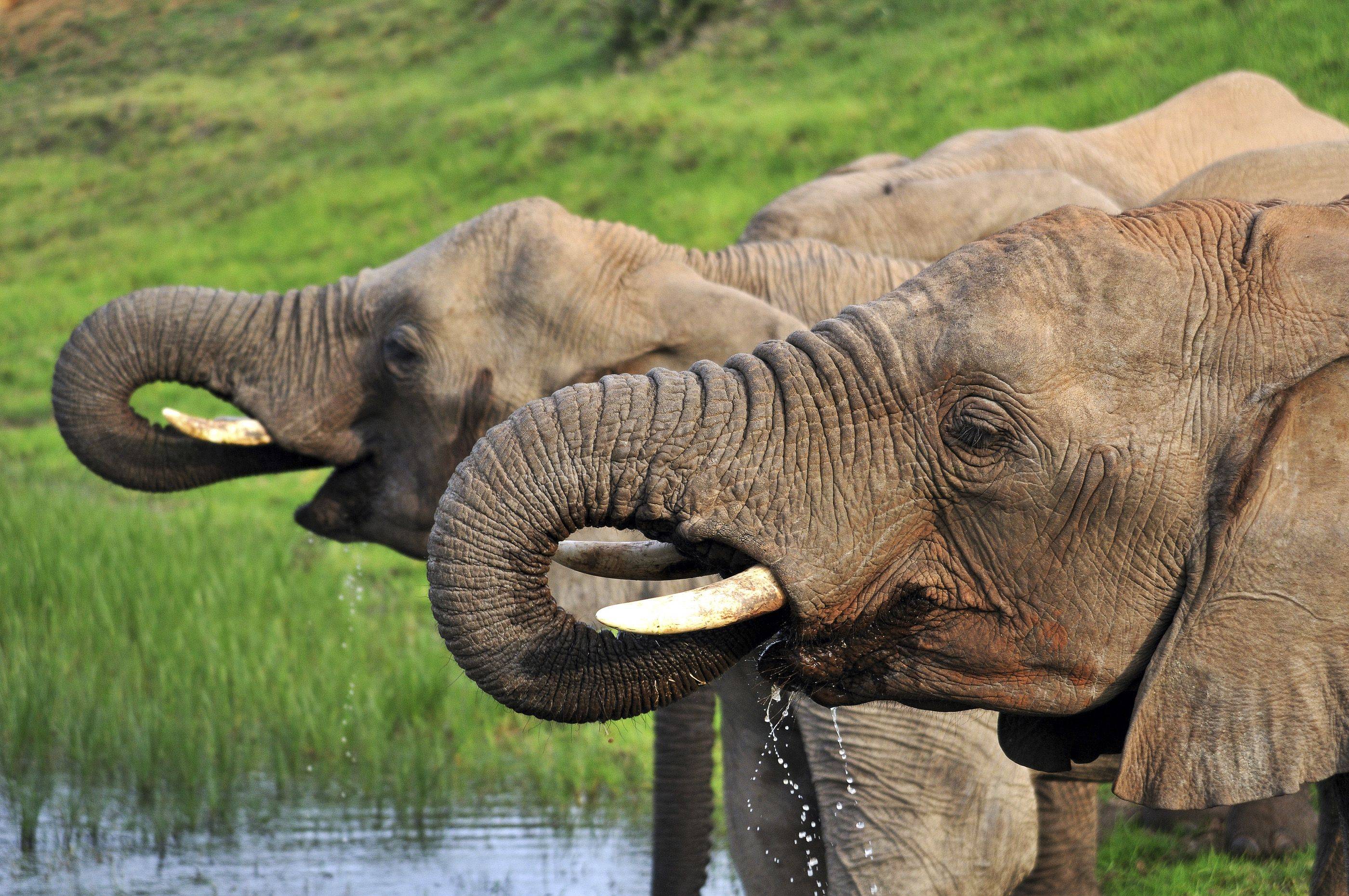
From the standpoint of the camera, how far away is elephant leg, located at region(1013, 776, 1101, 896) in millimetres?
4598

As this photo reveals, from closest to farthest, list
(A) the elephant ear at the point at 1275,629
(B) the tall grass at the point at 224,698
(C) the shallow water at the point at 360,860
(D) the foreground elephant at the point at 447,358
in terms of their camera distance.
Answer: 1. (A) the elephant ear at the point at 1275,629
2. (D) the foreground elephant at the point at 447,358
3. (C) the shallow water at the point at 360,860
4. (B) the tall grass at the point at 224,698

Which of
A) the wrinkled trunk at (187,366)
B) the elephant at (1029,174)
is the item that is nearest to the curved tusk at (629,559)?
the wrinkled trunk at (187,366)

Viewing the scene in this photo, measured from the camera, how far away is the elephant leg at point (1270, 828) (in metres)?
5.13

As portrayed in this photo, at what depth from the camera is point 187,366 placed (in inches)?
182

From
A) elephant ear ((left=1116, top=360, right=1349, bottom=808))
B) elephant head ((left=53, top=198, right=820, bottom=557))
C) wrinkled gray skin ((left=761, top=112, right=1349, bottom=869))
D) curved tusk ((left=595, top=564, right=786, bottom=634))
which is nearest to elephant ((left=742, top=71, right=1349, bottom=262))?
wrinkled gray skin ((left=761, top=112, right=1349, bottom=869))

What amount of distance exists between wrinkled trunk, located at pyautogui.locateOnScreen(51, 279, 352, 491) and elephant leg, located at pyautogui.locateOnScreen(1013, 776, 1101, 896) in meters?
2.24

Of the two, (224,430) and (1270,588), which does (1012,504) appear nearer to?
(1270,588)

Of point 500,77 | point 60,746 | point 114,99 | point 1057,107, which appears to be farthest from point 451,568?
point 114,99

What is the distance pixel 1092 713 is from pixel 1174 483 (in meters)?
0.48

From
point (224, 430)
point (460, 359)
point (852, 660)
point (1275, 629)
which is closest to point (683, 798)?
point (460, 359)

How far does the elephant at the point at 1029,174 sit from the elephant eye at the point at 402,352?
1.63 metres

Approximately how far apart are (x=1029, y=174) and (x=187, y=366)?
273cm

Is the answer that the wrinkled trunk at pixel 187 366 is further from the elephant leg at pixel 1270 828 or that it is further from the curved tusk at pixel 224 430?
the elephant leg at pixel 1270 828

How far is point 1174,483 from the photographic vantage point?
2.47 metres
